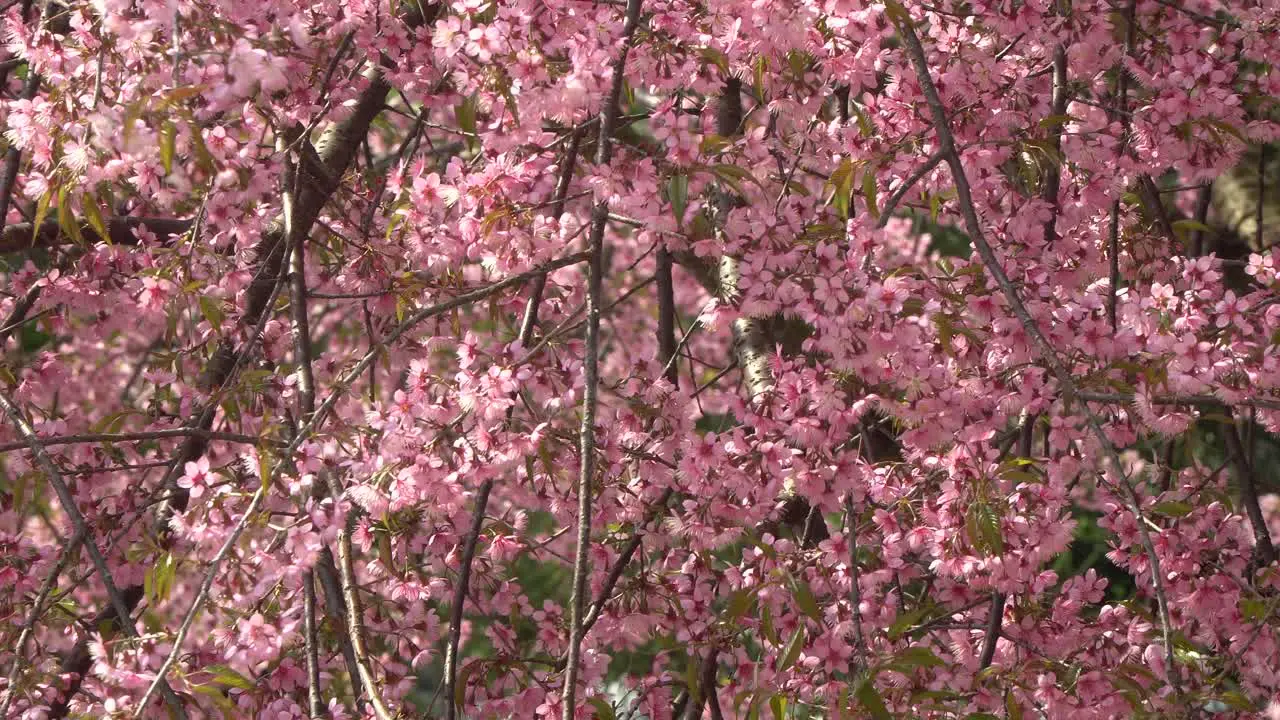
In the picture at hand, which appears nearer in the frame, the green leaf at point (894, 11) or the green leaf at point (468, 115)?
the green leaf at point (894, 11)

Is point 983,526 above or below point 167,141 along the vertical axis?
below

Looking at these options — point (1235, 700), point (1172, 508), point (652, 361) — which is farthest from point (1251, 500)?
point (652, 361)

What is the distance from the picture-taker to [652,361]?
8.78 feet

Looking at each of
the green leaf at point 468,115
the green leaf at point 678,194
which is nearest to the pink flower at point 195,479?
the green leaf at point 468,115

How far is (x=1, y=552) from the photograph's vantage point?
2863 millimetres

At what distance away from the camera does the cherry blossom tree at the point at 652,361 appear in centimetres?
227

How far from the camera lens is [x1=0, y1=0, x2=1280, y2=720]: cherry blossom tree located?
2273mm

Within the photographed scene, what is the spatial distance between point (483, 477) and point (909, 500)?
0.82 m

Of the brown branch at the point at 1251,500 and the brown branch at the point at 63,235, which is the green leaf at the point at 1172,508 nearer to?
the brown branch at the point at 1251,500

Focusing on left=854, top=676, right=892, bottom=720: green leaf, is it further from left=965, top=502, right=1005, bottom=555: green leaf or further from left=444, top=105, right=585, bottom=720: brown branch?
left=444, top=105, right=585, bottom=720: brown branch

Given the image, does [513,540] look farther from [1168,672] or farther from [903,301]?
[1168,672]

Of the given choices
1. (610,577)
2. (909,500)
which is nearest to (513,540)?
(610,577)

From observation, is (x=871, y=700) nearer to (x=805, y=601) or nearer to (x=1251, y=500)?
(x=805, y=601)

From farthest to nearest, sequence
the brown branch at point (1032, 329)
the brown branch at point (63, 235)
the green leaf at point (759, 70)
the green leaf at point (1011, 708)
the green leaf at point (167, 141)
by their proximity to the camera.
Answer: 1. the brown branch at point (63, 235)
2. the green leaf at point (759, 70)
3. the green leaf at point (1011, 708)
4. the brown branch at point (1032, 329)
5. the green leaf at point (167, 141)
